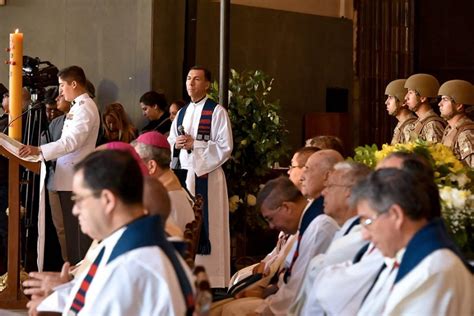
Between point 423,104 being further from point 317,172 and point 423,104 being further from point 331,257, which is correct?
point 331,257

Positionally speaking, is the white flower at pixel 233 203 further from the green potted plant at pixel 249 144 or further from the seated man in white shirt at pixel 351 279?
the seated man in white shirt at pixel 351 279

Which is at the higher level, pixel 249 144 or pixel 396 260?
pixel 249 144

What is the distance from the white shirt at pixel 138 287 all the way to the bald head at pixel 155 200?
0.57 meters

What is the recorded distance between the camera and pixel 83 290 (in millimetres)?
3518

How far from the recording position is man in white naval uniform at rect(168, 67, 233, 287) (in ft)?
28.7

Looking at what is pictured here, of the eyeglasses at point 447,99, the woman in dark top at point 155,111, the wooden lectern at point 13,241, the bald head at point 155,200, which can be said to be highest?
the eyeglasses at point 447,99

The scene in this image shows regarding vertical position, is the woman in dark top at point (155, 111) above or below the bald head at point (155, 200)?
above

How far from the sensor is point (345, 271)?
401cm

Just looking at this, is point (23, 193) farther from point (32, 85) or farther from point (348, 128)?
point (348, 128)

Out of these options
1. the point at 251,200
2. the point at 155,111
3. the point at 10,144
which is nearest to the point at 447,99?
the point at 251,200

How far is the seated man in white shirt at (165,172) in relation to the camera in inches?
215

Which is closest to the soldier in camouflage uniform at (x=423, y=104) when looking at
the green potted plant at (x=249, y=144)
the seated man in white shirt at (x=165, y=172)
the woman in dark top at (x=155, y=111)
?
the green potted plant at (x=249, y=144)

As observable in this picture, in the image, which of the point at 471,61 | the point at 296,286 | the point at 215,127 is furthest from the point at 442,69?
the point at 296,286

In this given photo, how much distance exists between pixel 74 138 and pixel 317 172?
3.39 meters
